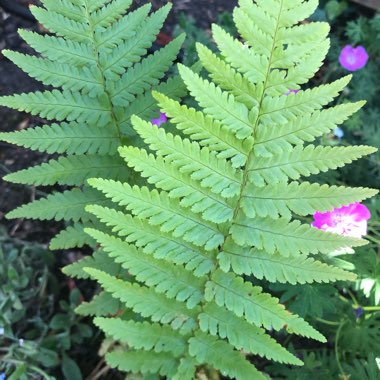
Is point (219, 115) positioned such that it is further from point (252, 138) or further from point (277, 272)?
point (277, 272)

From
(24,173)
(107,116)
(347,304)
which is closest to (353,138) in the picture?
(347,304)

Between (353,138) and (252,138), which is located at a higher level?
(353,138)

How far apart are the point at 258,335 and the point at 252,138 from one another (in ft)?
1.50

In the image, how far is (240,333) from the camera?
→ 1.23 meters

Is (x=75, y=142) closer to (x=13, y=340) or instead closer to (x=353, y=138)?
(x=13, y=340)

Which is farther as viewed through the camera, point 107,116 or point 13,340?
point 13,340

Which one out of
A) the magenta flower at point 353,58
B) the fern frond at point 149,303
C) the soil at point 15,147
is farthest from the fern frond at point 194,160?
the magenta flower at point 353,58

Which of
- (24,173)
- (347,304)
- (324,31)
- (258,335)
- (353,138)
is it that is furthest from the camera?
(353,138)

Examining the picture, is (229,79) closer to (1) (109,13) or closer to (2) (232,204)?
(2) (232,204)

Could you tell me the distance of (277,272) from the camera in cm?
119

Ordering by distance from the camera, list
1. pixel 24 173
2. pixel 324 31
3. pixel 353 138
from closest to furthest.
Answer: pixel 324 31, pixel 24 173, pixel 353 138

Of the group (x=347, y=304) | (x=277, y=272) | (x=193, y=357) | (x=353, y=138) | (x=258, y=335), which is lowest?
(x=193, y=357)

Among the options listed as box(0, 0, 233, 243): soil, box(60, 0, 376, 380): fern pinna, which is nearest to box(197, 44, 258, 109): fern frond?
box(60, 0, 376, 380): fern pinna

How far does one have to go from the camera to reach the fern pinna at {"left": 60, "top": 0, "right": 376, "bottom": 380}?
1.13 meters
